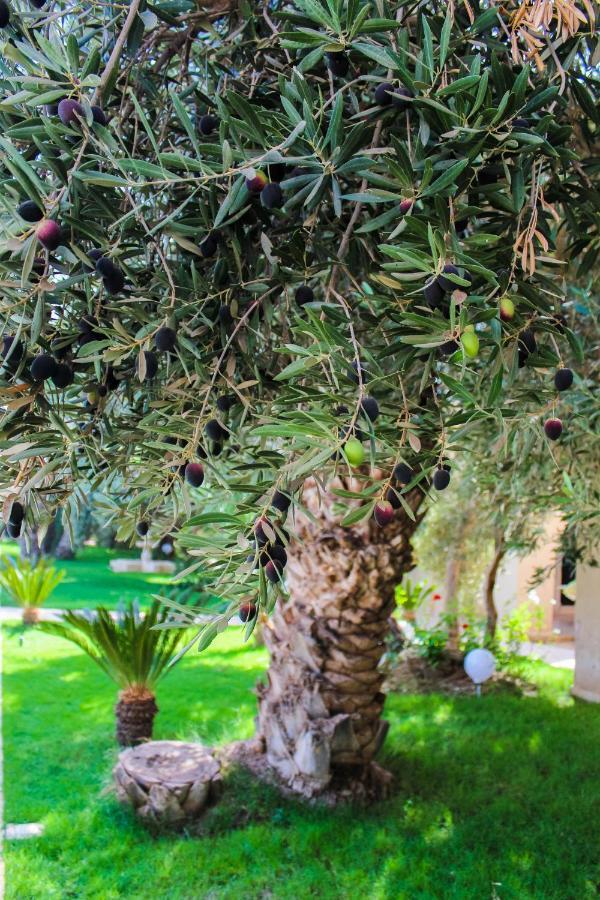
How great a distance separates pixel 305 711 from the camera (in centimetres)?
486

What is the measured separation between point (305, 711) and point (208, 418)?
3.62m

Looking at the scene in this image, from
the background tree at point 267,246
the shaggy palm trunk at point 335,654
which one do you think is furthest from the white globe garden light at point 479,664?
the background tree at point 267,246

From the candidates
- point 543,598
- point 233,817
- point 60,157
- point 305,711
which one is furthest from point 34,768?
point 543,598

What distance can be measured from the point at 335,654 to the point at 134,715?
198 centimetres

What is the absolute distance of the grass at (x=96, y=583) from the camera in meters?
15.8

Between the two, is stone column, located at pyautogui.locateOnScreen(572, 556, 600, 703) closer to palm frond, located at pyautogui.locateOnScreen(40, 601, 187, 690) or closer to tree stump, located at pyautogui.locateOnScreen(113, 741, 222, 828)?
palm frond, located at pyautogui.locateOnScreen(40, 601, 187, 690)

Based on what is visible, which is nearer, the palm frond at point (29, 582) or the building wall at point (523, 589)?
the building wall at point (523, 589)

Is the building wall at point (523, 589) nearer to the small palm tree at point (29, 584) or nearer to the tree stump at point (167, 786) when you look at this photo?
the small palm tree at point (29, 584)

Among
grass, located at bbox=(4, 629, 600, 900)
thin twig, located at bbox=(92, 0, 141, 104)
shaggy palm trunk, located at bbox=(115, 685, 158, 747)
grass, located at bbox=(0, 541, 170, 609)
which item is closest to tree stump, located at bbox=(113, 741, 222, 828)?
grass, located at bbox=(4, 629, 600, 900)

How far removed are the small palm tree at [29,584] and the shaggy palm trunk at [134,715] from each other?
5997 millimetres

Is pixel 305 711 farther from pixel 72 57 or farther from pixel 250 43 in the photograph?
pixel 72 57

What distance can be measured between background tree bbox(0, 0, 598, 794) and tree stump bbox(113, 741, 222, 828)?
3.35 m

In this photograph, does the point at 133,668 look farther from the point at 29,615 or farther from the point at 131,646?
the point at 29,615

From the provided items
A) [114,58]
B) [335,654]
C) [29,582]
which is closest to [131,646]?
[335,654]
